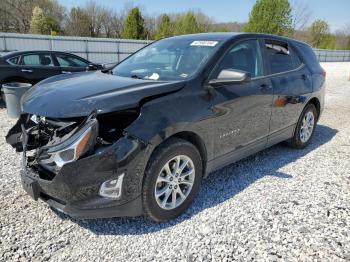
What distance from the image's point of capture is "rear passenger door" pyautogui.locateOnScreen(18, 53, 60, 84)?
26.7 feet

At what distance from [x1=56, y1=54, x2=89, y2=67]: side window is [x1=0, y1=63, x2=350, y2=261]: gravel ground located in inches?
216

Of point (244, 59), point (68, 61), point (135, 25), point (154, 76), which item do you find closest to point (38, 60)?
point (68, 61)

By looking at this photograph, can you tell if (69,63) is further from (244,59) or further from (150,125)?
(150,125)

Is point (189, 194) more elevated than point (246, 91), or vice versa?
point (246, 91)

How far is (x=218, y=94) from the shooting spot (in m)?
3.17

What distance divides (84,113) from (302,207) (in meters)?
2.38

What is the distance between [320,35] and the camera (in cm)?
5541

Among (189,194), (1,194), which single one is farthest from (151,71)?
(1,194)

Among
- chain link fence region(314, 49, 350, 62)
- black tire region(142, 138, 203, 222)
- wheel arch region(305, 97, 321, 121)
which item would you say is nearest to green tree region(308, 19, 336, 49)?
chain link fence region(314, 49, 350, 62)

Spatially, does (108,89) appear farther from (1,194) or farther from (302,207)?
(302,207)

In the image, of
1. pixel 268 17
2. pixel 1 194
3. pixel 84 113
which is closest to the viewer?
pixel 84 113

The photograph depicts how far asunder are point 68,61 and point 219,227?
7.61 m

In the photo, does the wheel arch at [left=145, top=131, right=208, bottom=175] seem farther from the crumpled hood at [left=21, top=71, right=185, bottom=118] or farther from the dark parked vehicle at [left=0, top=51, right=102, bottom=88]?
the dark parked vehicle at [left=0, top=51, right=102, bottom=88]

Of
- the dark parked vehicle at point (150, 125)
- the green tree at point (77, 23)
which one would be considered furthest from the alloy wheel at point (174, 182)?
the green tree at point (77, 23)
